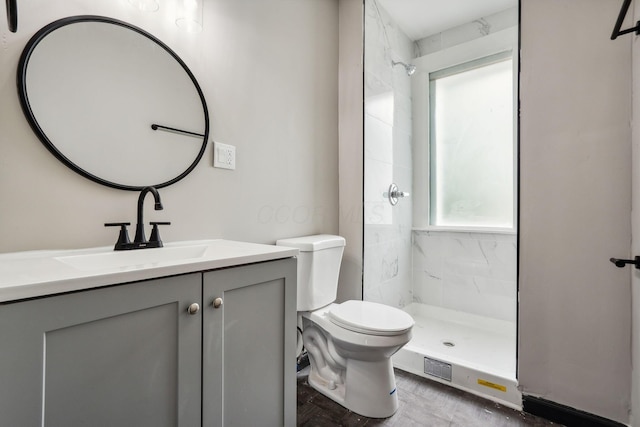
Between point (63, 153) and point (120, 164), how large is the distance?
6.5 inches

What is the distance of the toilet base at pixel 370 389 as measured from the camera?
4.72ft

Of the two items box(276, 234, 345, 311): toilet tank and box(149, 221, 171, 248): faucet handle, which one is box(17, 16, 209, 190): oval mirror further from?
box(276, 234, 345, 311): toilet tank

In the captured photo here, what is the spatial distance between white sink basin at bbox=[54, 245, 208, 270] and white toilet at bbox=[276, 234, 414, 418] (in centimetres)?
57

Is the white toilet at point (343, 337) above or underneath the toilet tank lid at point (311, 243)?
underneath

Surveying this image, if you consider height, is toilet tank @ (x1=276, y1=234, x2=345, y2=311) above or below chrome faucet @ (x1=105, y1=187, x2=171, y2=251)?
below

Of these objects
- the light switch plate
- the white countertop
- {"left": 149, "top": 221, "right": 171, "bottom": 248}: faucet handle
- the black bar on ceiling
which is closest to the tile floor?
the white countertop

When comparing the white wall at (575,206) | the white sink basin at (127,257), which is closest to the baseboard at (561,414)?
the white wall at (575,206)

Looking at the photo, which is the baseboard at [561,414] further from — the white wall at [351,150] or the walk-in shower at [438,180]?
the white wall at [351,150]

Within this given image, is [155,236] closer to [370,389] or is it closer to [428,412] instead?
[370,389]

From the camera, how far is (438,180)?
2709 millimetres

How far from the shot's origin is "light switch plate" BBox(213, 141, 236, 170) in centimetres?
139

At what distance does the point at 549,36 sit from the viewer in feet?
4.55

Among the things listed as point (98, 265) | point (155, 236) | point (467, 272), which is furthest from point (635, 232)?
point (98, 265)

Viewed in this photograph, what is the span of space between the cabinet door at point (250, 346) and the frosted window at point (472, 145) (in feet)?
6.64
